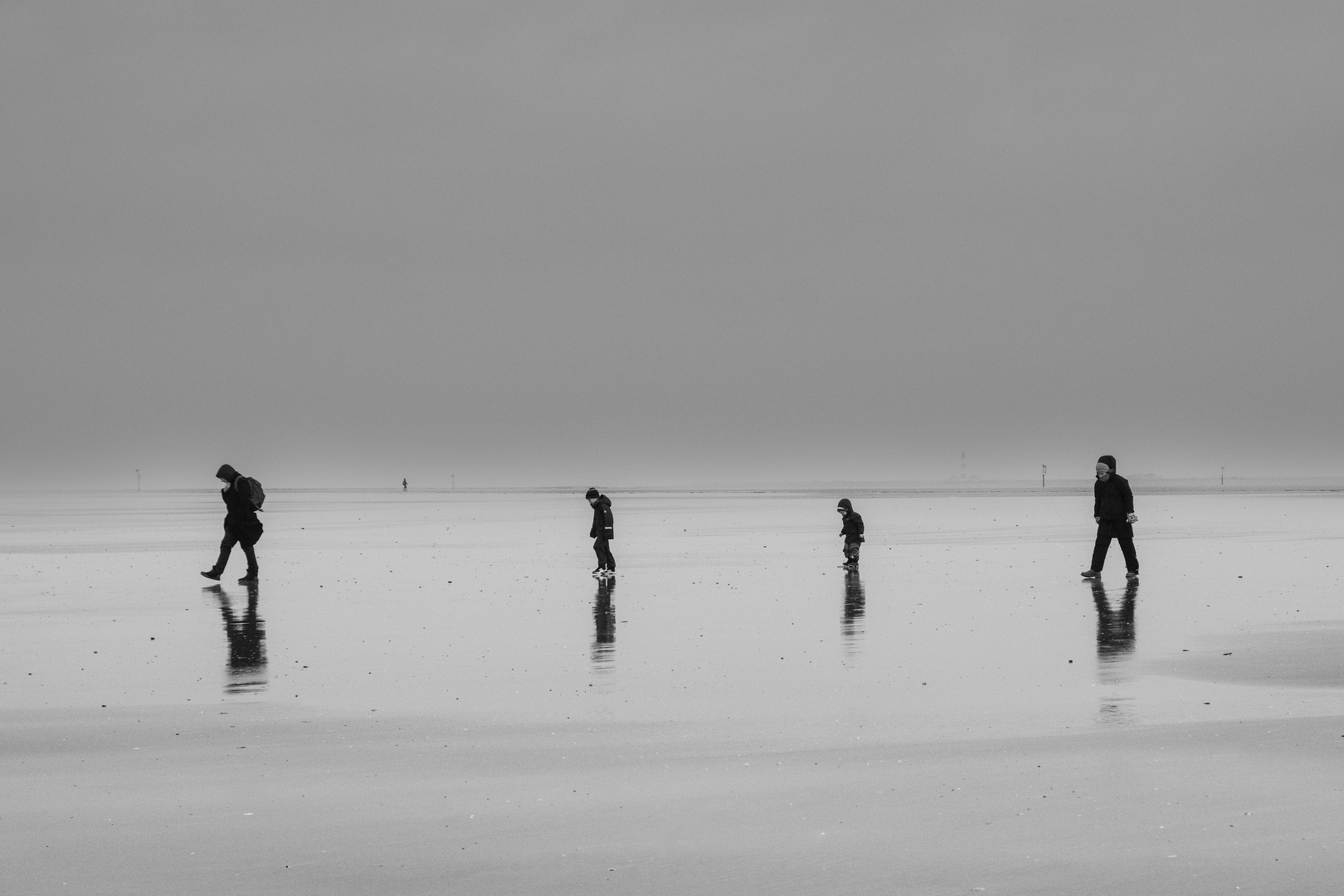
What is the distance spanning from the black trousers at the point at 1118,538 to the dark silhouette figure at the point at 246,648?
1224 cm

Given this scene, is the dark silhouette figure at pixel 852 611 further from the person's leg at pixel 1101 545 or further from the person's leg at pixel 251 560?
the person's leg at pixel 251 560

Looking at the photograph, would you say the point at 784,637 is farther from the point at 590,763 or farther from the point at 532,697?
the point at 590,763

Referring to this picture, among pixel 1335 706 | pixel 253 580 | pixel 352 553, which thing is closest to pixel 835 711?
pixel 1335 706

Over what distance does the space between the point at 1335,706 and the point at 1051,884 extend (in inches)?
206

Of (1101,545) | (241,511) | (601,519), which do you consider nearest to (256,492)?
(241,511)

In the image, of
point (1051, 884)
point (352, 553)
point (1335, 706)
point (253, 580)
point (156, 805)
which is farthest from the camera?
point (352, 553)

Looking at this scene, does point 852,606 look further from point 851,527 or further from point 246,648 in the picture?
point 246,648

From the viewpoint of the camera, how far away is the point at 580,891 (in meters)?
6.21

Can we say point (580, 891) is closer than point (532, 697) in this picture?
Yes

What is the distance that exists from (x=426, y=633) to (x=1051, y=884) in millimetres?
10615

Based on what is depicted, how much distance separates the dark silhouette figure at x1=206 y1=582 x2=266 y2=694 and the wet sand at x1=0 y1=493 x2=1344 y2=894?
0.07 m

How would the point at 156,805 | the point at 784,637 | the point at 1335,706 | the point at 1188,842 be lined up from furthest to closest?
the point at 784,637
the point at 1335,706
the point at 156,805
the point at 1188,842

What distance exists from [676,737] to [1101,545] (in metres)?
14.5

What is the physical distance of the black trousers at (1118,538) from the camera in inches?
880
